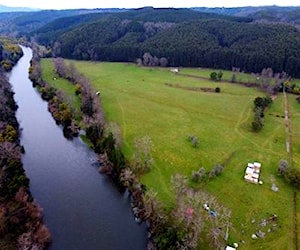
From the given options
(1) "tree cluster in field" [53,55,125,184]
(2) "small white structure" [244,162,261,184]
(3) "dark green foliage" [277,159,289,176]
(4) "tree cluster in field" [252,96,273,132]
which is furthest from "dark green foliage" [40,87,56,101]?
(3) "dark green foliage" [277,159,289,176]

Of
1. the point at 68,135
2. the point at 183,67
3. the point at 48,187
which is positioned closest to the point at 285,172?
the point at 48,187

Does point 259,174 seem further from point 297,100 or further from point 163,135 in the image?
point 297,100

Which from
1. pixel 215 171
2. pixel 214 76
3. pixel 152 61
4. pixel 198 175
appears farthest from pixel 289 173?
pixel 152 61

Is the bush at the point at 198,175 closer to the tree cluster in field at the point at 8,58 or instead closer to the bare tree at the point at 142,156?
the bare tree at the point at 142,156

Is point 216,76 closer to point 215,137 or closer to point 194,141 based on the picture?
point 215,137

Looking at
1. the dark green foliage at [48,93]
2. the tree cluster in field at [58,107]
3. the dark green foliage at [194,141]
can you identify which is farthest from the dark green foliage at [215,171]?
the dark green foliage at [48,93]

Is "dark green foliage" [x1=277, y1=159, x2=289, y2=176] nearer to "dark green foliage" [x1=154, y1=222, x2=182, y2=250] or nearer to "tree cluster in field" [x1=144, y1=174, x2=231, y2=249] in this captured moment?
"tree cluster in field" [x1=144, y1=174, x2=231, y2=249]
